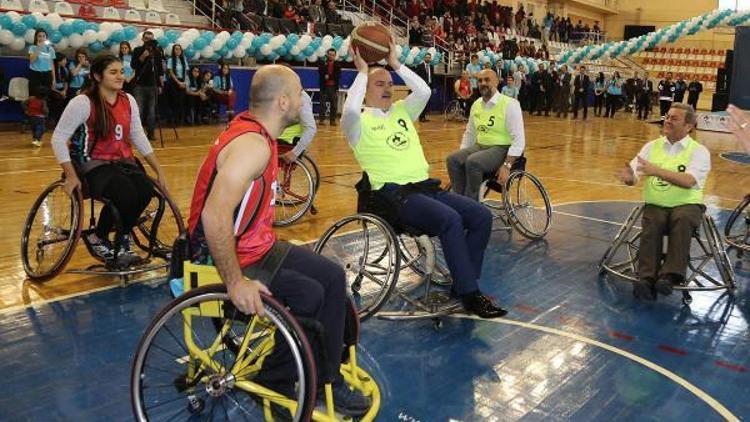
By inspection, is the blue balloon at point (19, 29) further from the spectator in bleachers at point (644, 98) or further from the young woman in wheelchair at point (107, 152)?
the spectator in bleachers at point (644, 98)

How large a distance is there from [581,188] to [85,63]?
6.72 meters

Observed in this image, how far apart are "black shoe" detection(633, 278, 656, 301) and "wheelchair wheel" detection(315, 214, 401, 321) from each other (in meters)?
1.38

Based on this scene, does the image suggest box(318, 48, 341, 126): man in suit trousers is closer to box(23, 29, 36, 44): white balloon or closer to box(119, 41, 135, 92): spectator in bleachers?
box(119, 41, 135, 92): spectator in bleachers

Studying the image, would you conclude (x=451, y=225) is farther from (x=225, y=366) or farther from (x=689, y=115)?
(x=689, y=115)

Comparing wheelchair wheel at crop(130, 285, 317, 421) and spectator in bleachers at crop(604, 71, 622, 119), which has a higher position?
spectator in bleachers at crop(604, 71, 622, 119)

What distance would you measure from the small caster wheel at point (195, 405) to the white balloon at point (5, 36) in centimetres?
844

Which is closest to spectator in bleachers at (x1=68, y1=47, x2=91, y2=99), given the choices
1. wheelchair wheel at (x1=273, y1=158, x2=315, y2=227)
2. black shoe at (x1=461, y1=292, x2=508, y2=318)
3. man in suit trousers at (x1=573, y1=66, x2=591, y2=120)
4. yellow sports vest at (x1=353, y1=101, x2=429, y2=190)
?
wheelchair wheel at (x1=273, y1=158, x2=315, y2=227)

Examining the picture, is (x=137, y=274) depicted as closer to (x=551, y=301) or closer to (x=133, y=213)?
(x=133, y=213)

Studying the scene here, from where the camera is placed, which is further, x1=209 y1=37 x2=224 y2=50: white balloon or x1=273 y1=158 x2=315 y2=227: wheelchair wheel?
x1=209 y1=37 x2=224 y2=50: white balloon

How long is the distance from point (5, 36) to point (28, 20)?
14.0 inches

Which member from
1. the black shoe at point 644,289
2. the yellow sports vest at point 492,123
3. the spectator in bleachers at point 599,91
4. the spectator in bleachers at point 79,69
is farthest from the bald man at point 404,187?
the spectator in bleachers at point 599,91

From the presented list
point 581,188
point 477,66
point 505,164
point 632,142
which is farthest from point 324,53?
point 505,164

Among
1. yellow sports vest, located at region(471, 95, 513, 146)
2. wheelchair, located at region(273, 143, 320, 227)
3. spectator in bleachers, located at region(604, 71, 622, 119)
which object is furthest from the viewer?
spectator in bleachers, located at region(604, 71, 622, 119)

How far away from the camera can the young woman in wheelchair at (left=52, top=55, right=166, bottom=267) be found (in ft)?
11.9
